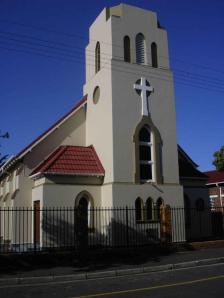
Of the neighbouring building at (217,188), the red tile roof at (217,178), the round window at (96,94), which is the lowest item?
the neighbouring building at (217,188)

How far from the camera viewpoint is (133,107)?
70.3 feet

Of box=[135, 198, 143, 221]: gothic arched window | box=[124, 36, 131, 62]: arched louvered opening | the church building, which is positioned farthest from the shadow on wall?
box=[124, 36, 131, 62]: arched louvered opening

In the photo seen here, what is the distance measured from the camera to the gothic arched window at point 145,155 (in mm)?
21344

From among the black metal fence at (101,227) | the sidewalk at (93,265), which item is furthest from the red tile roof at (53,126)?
the sidewalk at (93,265)

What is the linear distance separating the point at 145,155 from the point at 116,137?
2.19m

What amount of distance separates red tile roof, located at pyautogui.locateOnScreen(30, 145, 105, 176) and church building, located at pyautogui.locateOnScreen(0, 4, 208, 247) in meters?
0.05

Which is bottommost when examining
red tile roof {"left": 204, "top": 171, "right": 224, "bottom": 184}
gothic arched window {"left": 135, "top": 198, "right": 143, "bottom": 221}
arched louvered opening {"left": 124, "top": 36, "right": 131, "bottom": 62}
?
gothic arched window {"left": 135, "top": 198, "right": 143, "bottom": 221}

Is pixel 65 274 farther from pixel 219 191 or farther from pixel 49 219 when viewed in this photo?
pixel 219 191

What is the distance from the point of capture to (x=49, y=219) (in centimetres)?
1952

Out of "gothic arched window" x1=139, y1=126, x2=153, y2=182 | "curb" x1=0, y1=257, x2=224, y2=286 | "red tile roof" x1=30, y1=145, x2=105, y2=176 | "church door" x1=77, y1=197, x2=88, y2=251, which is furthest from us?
"gothic arched window" x1=139, y1=126, x2=153, y2=182

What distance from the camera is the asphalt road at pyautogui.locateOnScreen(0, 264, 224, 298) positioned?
9.38 m

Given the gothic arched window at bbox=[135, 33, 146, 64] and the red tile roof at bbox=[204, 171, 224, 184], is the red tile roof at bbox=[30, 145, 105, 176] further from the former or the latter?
the red tile roof at bbox=[204, 171, 224, 184]

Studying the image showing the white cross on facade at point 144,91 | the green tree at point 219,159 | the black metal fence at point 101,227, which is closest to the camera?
the black metal fence at point 101,227

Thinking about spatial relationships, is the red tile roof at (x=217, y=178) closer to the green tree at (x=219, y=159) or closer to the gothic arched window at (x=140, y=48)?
the green tree at (x=219, y=159)
